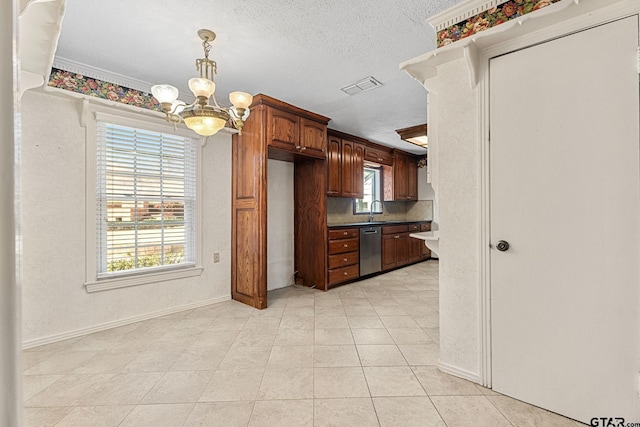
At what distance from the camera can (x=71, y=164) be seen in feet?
8.31

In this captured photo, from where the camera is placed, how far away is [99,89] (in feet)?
8.78

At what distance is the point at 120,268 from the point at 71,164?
1040mm

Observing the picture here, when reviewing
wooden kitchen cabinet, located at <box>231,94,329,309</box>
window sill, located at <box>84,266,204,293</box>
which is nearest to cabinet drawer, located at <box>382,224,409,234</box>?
wooden kitchen cabinet, located at <box>231,94,329,309</box>

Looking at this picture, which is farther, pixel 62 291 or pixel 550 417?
pixel 62 291

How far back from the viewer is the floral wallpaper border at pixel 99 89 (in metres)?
2.46

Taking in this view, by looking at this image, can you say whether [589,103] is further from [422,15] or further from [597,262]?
[422,15]

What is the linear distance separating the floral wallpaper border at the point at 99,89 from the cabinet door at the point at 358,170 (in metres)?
2.98

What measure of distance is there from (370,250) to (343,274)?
735 millimetres

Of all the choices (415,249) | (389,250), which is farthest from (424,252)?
(389,250)

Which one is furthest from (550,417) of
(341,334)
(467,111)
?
(467,111)

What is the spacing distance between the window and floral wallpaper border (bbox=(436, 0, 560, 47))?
3.81m

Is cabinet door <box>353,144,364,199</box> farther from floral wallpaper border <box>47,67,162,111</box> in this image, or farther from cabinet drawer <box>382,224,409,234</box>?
floral wallpaper border <box>47,67,162,111</box>

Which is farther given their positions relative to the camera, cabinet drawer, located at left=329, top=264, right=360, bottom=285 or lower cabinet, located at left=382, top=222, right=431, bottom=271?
lower cabinet, located at left=382, top=222, right=431, bottom=271

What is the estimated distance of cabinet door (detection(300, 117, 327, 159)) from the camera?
362 centimetres
